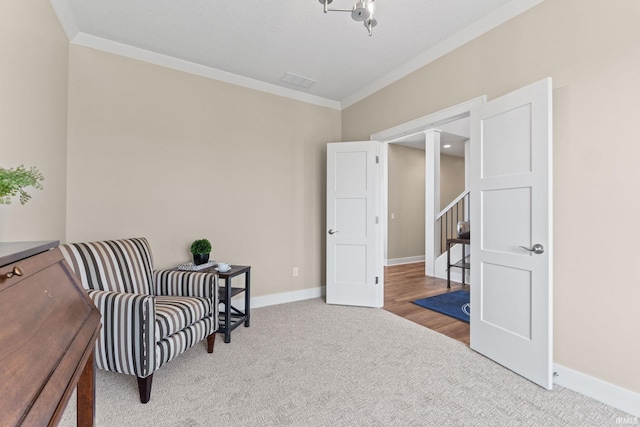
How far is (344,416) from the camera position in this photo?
5.46 ft

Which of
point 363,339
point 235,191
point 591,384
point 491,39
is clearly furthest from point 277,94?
point 591,384

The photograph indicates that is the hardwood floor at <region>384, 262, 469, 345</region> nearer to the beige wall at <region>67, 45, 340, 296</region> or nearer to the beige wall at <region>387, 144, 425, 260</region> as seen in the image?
the beige wall at <region>387, 144, 425, 260</region>

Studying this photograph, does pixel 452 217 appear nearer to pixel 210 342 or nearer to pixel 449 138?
pixel 449 138

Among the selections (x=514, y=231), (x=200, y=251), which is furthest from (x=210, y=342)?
(x=514, y=231)

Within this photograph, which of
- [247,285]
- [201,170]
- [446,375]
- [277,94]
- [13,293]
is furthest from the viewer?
[277,94]

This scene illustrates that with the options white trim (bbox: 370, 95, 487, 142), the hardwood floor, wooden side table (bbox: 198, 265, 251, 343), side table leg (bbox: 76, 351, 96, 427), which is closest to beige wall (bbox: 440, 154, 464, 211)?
the hardwood floor

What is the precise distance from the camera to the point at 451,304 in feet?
12.1

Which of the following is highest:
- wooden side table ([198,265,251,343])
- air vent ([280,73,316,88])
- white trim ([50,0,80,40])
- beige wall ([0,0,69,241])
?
air vent ([280,73,316,88])

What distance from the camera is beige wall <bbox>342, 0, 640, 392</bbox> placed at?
171 centimetres

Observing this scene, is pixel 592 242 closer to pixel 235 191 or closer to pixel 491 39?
pixel 491 39

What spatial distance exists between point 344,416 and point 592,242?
1865mm

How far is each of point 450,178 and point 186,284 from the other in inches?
281

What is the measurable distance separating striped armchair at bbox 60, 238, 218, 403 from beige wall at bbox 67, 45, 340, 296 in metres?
0.55

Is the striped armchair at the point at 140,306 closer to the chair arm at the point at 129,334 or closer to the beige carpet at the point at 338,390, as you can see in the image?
the chair arm at the point at 129,334
